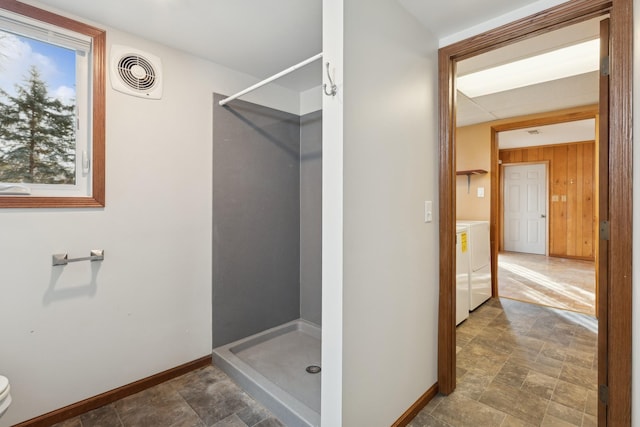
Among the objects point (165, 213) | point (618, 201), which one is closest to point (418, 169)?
point (618, 201)

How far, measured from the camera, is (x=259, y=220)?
2.63m

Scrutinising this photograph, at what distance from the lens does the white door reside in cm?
651

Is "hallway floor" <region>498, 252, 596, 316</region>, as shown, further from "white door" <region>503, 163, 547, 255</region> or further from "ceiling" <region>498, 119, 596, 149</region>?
"ceiling" <region>498, 119, 596, 149</region>

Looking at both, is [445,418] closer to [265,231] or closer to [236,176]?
[265,231]

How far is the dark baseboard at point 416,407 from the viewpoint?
1628mm

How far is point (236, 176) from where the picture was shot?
8.05 ft

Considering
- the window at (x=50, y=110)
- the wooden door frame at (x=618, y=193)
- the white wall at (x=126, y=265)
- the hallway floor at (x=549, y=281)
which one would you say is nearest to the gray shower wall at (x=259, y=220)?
the white wall at (x=126, y=265)

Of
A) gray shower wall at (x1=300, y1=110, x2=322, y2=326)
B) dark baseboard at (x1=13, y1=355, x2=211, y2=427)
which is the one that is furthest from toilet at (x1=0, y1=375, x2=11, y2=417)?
gray shower wall at (x1=300, y1=110, x2=322, y2=326)

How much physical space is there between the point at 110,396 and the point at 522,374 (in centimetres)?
272

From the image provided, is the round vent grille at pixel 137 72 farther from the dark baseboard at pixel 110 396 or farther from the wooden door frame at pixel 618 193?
the wooden door frame at pixel 618 193

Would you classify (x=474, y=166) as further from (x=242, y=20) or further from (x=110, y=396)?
(x=110, y=396)

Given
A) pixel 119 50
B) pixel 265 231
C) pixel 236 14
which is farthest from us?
pixel 265 231

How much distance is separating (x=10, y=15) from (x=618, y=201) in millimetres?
3016

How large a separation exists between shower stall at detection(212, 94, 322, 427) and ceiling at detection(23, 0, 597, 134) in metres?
0.38
